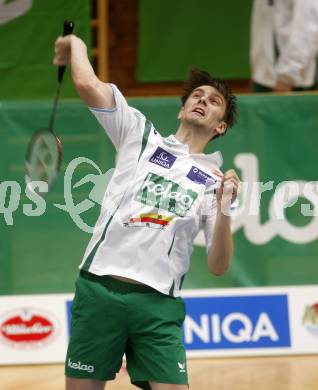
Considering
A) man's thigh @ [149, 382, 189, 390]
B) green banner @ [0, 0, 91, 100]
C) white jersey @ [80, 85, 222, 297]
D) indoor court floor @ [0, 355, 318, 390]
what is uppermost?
green banner @ [0, 0, 91, 100]

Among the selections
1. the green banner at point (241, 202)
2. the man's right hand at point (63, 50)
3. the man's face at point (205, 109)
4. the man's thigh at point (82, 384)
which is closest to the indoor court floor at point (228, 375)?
the green banner at point (241, 202)

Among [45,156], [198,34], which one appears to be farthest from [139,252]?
[198,34]

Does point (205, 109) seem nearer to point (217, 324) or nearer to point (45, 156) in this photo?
point (45, 156)

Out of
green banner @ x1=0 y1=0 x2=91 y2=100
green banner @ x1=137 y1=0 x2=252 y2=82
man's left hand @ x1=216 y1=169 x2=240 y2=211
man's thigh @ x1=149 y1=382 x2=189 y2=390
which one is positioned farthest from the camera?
green banner @ x1=137 y1=0 x2=252 y2=82

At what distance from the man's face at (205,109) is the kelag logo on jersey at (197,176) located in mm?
208

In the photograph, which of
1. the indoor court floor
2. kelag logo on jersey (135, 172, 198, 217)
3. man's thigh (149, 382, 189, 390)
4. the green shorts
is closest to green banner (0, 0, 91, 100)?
the indoor court floor

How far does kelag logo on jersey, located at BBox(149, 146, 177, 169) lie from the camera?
427 cm

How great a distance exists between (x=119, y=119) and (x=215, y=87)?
0.54m

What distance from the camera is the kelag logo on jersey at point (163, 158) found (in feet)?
14.0

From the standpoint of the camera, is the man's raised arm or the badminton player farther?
the badminton player

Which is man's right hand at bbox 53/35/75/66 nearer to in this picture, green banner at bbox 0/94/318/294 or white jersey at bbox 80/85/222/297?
white jersey at bbox 80/85/222/297

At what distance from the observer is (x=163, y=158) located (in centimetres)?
428

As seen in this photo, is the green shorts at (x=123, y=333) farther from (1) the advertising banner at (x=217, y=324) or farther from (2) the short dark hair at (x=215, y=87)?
(1) the advertising banner at (x=217, y=324)

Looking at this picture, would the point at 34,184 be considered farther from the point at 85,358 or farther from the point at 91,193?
the point at 85,358
